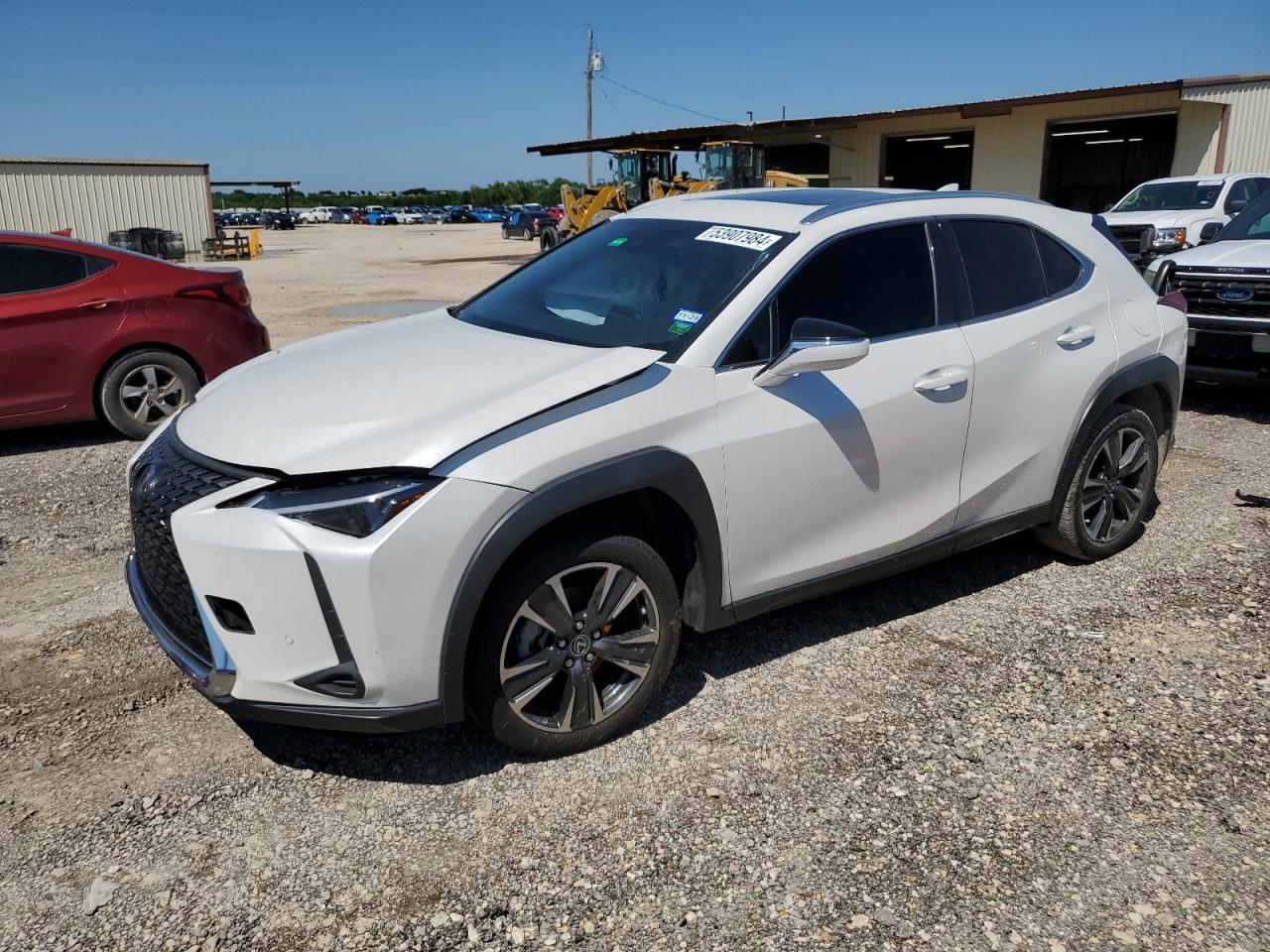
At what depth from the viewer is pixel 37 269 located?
6996 mm

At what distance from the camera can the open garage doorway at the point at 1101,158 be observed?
27.7 metres

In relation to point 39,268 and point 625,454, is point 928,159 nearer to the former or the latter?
point 39,268

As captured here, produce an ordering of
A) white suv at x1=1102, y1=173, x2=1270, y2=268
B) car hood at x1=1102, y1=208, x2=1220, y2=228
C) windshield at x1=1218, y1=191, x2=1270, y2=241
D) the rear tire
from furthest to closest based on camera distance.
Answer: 1. car hood at x1=1102, y1=208, x2=1220, y2=228
2. white suv at x1=1102, y1=173, x2=1270, y2=268
3. windshield at x1=1218, y1=191, x2=1270, y2=241
4. the rear tire

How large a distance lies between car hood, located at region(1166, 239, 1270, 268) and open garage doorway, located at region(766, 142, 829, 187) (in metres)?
30.4

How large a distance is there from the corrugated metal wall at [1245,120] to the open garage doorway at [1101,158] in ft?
8.07

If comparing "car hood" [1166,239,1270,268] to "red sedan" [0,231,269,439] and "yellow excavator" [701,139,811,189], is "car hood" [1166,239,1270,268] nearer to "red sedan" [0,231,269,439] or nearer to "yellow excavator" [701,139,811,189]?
"red sedan" [0,231,269,439]

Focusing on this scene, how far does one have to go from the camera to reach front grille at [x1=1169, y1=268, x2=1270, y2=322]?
7.72 m

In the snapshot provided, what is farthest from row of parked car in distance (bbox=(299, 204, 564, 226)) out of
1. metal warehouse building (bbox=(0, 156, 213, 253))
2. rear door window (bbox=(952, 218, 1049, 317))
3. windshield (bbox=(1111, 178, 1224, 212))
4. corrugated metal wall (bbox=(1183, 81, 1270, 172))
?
rear door window (bbox=(952, 218, 1049, 317))

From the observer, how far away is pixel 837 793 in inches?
125

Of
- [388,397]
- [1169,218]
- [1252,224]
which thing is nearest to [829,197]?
[388,397]

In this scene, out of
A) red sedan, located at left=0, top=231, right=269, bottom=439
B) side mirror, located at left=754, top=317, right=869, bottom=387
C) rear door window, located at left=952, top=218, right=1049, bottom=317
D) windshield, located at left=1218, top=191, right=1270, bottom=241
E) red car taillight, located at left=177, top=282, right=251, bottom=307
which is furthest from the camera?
windshield, located at left=1218, top=191, right=1270, bottom=241

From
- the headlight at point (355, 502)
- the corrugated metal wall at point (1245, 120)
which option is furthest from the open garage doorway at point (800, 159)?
the headlight at point (355, 502)

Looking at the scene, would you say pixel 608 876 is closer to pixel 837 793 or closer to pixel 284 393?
pixel 837 793

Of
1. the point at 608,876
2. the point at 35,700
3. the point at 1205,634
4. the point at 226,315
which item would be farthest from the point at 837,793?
the point at 226,315
